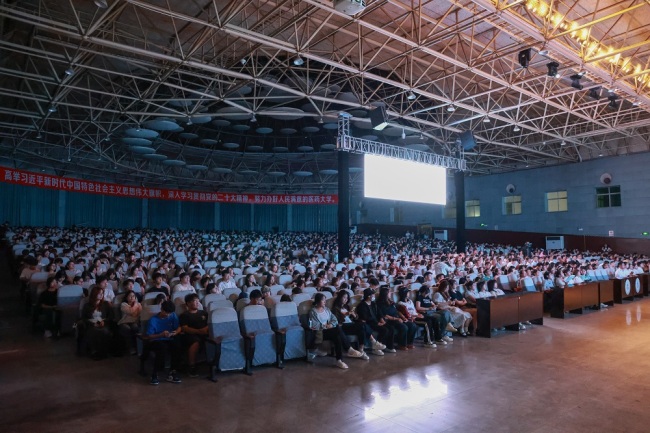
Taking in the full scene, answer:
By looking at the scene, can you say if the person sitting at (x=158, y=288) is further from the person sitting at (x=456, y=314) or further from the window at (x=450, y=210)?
the window at (x=450, y=210)

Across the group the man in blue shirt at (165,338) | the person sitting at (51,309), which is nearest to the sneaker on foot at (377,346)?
the man in blue shirt at (165,338)

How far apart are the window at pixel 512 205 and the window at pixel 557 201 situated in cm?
187

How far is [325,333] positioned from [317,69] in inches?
371

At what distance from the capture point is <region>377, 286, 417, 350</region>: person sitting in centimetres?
692

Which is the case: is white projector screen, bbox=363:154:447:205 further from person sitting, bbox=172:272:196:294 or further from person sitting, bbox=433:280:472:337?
person sitting, bbox=172:272:196:294

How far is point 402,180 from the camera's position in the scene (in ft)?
50.2

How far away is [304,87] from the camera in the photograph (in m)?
13.7

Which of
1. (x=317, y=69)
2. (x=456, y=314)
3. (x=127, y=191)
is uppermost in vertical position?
(x=317, y=69)

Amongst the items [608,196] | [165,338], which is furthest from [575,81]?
[608,196]

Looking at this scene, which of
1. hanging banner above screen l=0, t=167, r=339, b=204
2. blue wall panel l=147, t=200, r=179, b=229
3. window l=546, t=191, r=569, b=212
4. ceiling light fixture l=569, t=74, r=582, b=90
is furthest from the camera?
blue wall panel l=147, t=200, r=179, b=229

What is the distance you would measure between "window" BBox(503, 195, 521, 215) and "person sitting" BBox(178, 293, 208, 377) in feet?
81.4

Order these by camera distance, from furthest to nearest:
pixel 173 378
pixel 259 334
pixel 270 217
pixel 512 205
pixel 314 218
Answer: pixel 314 218
pixel 270 217
pixel 512 205
pixel 259 334
pixel 173 378

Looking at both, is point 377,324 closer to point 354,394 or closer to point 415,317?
point 415,317

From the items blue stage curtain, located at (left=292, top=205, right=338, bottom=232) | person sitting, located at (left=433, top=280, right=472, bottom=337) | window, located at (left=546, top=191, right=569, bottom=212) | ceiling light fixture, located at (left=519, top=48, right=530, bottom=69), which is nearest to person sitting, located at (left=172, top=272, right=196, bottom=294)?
person sitting, located at (left=433, top=280, right=472, bottom=337)
